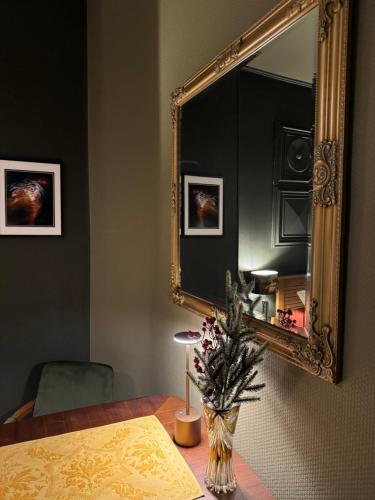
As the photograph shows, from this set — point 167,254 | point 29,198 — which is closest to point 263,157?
point 167,254

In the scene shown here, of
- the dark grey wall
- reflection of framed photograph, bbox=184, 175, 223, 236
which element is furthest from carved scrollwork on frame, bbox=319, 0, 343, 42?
the dark grey wall

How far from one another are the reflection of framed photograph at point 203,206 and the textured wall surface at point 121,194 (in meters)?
0.45

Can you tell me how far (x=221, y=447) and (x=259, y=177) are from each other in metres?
0.80

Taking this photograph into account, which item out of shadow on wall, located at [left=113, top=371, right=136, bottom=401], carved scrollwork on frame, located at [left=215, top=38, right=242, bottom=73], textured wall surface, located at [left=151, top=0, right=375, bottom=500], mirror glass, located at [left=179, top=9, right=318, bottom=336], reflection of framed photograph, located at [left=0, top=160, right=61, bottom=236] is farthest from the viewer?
shadow on wall, located at [left=113, top=371, right=136, bottom=401]

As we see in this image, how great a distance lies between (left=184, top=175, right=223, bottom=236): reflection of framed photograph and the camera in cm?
136

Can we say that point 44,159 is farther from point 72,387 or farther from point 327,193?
point 327,193

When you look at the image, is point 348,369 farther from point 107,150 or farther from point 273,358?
point 107,150

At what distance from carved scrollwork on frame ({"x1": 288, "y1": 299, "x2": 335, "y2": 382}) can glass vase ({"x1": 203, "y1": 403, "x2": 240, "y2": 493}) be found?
0.24 meters

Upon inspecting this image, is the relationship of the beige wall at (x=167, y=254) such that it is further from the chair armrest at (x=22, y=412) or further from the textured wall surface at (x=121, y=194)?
the chair armrest at (x=22, y=412)

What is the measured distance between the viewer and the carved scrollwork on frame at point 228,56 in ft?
3.79

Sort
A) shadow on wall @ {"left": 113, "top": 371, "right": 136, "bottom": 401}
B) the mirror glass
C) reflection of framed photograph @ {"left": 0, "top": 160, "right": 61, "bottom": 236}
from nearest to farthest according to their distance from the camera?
the mirror glass → reflection of framed photograph @ {"left": 0, "top": 160, "right": 61, "bottom": 236} → shadow on wall @ {"left": 113, "top": 371, "right": 136, "bottom": 401}

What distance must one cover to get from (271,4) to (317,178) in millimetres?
593

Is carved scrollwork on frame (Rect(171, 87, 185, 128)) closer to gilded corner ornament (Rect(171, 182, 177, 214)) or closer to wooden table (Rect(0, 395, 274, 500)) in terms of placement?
gilded corner ornament (Rect(171, 182, 177, 214))

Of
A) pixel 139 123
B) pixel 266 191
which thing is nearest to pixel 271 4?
pixel 266 191
